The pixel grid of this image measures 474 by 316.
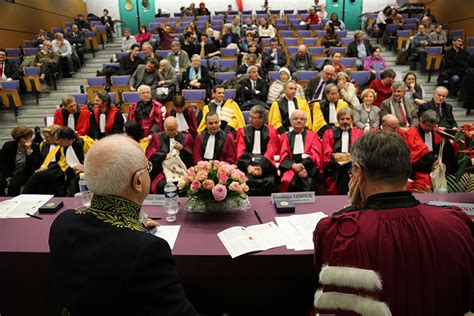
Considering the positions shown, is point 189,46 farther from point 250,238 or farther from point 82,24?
point 250,238

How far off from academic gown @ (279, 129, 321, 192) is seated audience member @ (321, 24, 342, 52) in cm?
596

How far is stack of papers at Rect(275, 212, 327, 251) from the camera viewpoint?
2.08 meters

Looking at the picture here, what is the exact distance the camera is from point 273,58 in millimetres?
8555

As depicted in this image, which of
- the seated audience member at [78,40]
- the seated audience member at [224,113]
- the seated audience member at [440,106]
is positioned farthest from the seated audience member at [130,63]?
the seated audience member at [440,106]

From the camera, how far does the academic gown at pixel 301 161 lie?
418 centimetres

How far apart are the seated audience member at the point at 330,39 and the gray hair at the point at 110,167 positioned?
358 inches

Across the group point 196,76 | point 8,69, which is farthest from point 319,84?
point 8,69

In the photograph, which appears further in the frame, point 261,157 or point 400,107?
point 400,107

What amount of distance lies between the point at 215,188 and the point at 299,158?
2132 mm

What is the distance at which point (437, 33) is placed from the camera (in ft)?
30.3

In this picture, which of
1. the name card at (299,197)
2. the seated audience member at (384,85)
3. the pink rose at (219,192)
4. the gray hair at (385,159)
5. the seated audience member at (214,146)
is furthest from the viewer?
the seated audience member at (384,85)

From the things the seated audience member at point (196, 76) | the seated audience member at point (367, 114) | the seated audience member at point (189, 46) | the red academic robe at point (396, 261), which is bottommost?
the seated audience member at point (367, 114)

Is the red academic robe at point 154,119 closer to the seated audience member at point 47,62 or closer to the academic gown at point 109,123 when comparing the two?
the academic gown at point 109,123

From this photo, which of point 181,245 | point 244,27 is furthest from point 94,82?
point 181,245
